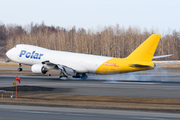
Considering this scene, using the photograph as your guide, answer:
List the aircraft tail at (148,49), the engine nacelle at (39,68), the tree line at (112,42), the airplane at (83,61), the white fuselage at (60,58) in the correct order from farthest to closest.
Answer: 1. the tree line at (112,42)
2. the white fuselage at (60,58)
3. the engine nacelle at (39,68)
4. the airplane at (83,61)
5. the aircraft tail at (148,49)

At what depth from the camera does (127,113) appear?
18.1 meters

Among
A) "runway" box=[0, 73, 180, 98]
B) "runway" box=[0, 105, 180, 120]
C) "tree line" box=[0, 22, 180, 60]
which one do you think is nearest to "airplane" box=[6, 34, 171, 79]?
"runway" box=[0, 73, 180, 98]

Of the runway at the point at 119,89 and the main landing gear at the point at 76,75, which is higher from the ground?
the main landing gear at the point at 76,75

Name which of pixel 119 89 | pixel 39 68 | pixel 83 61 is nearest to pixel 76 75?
pixel 83 61

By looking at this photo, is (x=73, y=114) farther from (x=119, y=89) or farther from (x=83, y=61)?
(x=83, y=61)

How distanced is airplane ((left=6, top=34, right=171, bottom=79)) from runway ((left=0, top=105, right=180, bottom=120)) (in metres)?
24.7

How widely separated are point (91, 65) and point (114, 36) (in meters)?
83.7

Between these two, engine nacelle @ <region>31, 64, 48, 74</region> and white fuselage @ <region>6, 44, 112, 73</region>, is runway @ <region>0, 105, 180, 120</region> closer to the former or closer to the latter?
engine nacelle @ <region>31, 64, 48, 74</region>

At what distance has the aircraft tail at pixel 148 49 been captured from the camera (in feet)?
139

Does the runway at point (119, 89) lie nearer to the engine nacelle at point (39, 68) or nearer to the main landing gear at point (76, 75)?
the engine nacelle at point (39, 68)

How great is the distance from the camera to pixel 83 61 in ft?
157

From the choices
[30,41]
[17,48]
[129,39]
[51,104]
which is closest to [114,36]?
[129,39]

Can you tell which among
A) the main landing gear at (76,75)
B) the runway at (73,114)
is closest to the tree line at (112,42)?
the main landing gear at (76,75)

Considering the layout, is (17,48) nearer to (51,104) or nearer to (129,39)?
(51,104)
